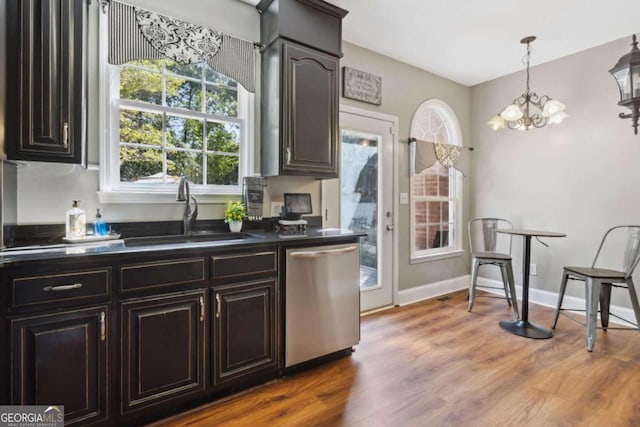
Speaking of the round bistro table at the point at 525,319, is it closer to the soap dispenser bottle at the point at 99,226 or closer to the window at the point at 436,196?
the window at the point at 436,196

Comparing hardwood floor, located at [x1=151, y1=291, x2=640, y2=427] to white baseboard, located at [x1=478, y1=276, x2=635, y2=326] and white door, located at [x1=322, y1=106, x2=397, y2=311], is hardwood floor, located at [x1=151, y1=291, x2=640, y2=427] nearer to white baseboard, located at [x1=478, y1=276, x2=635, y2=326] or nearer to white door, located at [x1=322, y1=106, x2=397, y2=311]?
white baseboard, located at [x1=478, y1=276, x2=635, y2=326]

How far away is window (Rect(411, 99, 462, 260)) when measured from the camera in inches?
155

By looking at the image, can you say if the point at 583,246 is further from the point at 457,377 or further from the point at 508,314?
the point at 457,377

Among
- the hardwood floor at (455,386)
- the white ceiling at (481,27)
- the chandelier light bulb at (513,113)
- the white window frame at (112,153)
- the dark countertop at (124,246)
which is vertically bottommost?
the hardwood floor at (455,386)

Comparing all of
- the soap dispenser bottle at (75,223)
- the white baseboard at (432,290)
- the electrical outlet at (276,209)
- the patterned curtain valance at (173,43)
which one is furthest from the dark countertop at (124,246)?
the white baseboard at (432,290)

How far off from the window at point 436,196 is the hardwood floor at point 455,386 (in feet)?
4.31

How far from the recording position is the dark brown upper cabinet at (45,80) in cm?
157

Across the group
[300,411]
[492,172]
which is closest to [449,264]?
[492,172]

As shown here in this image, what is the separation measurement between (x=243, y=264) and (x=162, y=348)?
2.00ft

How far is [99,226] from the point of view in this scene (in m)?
1.97

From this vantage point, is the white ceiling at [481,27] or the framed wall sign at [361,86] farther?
the framed wall sign at [361,86]

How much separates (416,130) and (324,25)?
1819 millimetres

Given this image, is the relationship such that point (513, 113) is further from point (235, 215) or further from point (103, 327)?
point (103, 327)

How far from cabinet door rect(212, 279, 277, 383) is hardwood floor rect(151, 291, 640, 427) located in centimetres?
19
